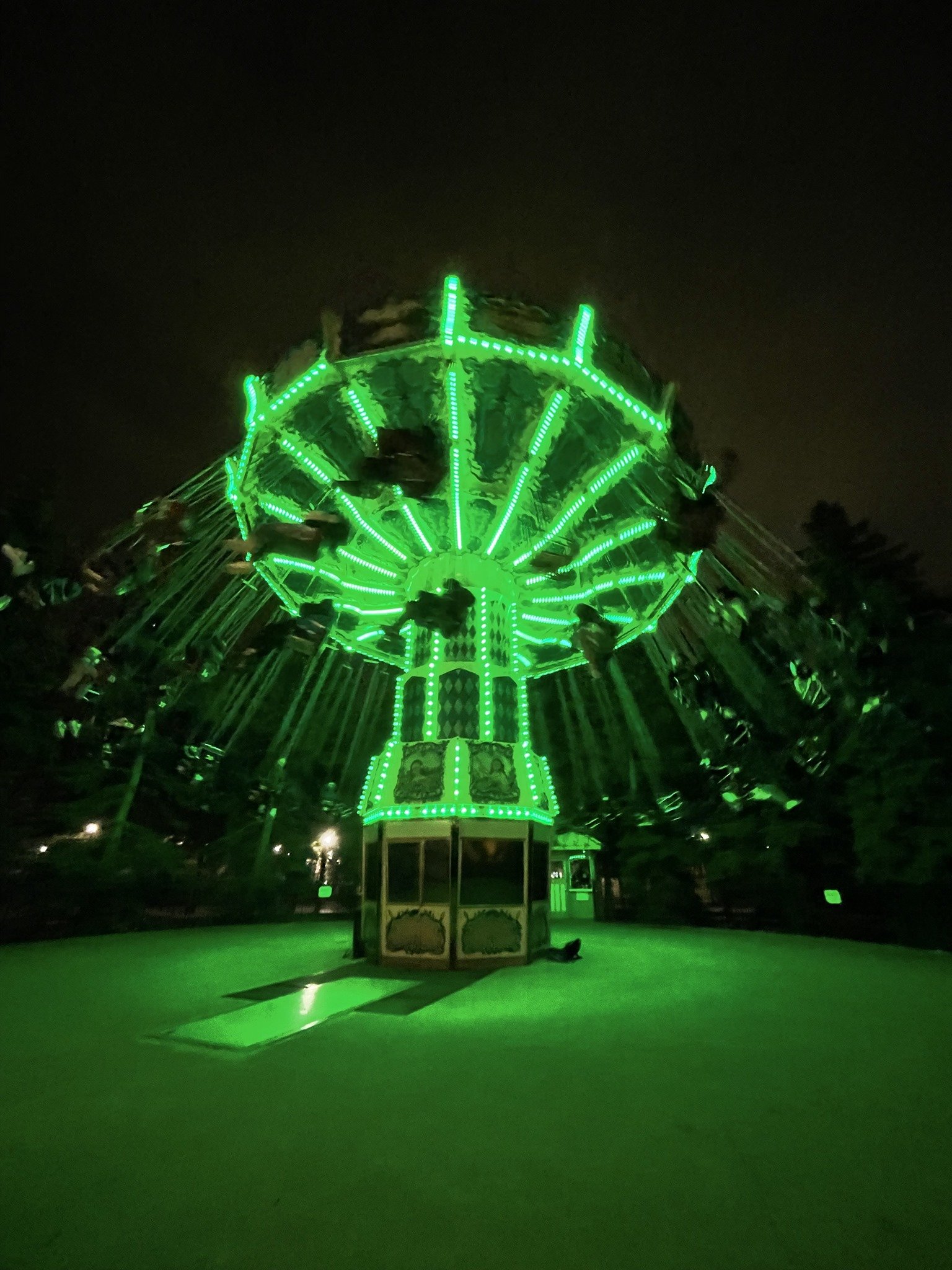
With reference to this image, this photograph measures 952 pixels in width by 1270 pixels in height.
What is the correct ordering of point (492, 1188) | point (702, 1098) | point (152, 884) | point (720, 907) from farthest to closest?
point (720, 907)
point (152, 884)
point (702, 1098)
point (492, 1188)

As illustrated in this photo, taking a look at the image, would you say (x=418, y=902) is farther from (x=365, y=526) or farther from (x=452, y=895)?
(x=365, y=526)

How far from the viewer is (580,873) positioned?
933 inches

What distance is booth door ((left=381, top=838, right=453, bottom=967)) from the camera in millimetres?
11805

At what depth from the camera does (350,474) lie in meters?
13.3

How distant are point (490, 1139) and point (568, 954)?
836 cm

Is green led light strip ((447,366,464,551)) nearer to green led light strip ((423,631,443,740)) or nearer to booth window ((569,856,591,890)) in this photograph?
green led light strip ((423,631,443,740))

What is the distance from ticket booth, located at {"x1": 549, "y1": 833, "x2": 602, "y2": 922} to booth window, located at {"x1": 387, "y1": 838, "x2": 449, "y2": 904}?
11.6 metres

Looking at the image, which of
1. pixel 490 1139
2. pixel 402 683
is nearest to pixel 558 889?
pixel 402 683

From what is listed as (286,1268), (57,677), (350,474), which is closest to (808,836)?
(350,474)

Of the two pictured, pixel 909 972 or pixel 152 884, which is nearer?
pixel 909 972

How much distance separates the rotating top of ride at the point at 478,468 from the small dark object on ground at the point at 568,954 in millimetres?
5331

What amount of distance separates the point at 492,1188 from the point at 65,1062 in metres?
4.12

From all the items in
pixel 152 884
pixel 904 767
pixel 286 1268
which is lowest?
pixel 286 1268

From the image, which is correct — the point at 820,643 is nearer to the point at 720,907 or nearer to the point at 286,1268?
the point at 720,907
